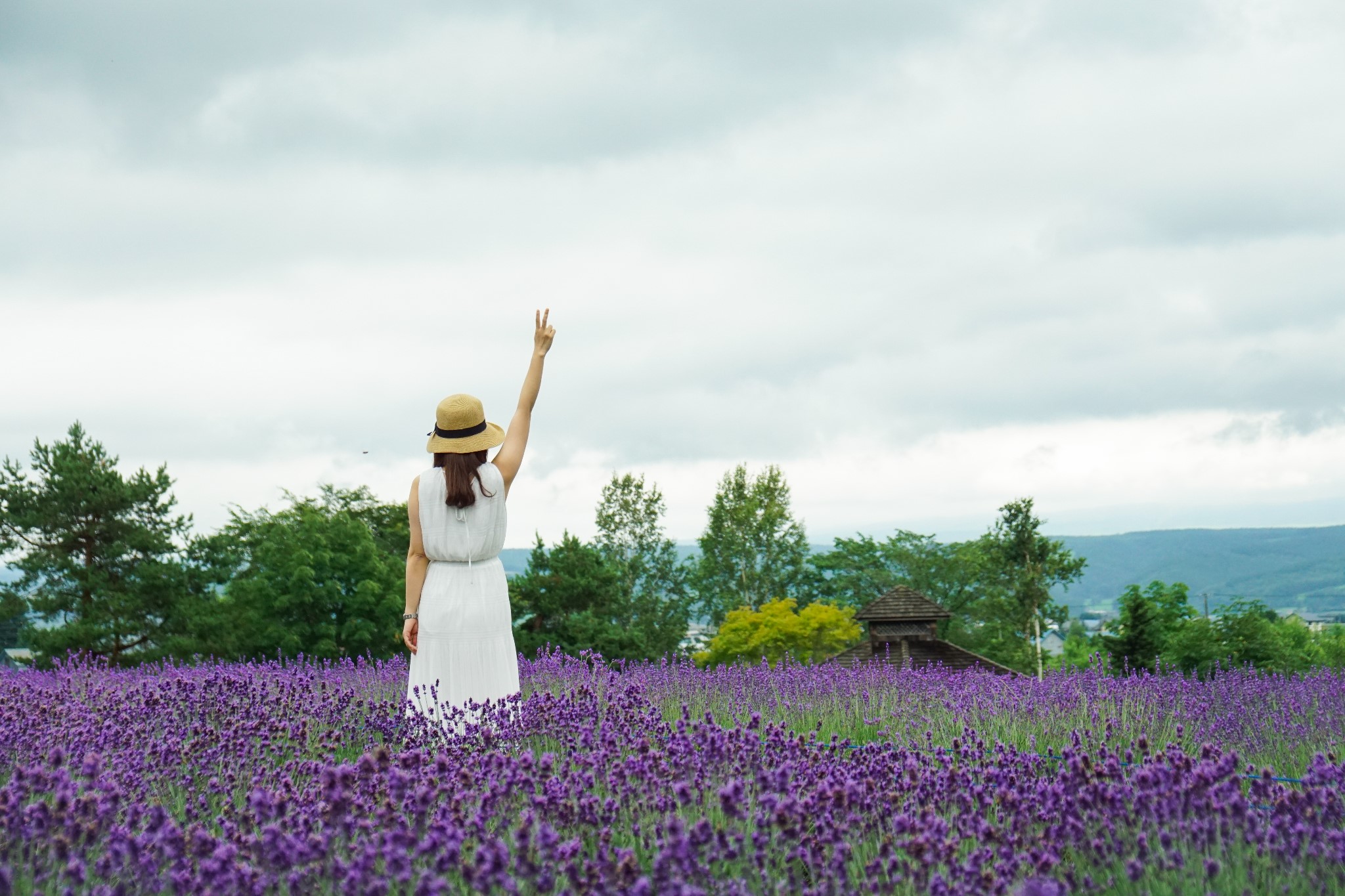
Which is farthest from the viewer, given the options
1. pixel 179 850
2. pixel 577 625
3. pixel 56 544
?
pixel 577 625

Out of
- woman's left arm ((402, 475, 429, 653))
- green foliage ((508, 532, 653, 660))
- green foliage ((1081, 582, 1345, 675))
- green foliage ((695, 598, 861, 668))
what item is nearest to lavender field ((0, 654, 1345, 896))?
woman's left arm ((402, 475, 429, 653))

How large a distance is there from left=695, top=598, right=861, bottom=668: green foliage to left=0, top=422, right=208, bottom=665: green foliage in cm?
1114

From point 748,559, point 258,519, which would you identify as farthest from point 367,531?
point 748,559

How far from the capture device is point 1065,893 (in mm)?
2881

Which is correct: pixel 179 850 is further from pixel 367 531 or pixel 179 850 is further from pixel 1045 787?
pixel 367 531

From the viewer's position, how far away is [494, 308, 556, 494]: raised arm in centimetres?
611

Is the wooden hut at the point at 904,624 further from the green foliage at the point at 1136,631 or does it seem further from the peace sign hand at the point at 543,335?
the peace sign hand at the point at 543,335

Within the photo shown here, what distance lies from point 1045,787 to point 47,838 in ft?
10.4

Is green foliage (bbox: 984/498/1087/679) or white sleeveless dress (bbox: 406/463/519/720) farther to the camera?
green foliage (bbox: 984/498/1087/679)

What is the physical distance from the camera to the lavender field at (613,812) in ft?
9.18

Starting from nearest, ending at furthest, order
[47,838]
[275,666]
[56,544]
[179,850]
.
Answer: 1. [179,850]
2. [47,838]
3. [275,666]
4. [56,544]

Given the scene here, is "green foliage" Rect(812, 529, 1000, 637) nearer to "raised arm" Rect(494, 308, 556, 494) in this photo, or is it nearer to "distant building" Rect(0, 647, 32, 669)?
"distant building" Rect(0, 647, 32, 669)

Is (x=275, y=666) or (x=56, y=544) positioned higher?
(x=56, y=544)

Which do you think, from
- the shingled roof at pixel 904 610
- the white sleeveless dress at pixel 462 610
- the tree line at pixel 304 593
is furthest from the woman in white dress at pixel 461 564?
the shingled roof at pixel 904 610
